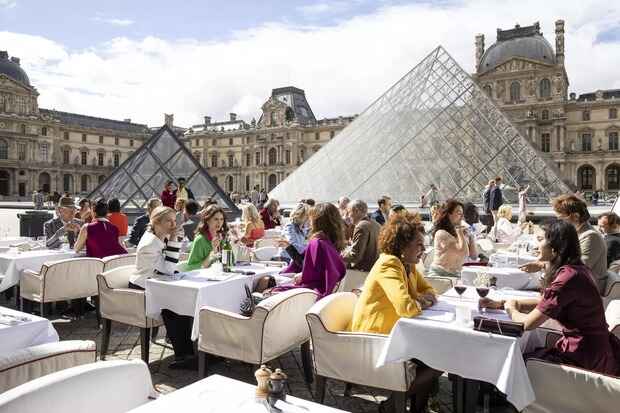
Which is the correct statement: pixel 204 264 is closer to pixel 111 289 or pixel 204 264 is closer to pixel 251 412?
pixel 111 289

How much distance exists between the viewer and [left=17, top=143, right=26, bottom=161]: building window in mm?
48250

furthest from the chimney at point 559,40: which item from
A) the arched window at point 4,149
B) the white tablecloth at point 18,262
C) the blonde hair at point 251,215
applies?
the arched window at point 4,149

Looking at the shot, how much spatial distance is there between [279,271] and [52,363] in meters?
2.49

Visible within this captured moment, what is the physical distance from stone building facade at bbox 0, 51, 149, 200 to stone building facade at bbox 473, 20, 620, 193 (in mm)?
44514

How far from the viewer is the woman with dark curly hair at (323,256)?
11.8 ft

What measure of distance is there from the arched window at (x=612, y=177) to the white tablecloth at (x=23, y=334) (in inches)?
1909

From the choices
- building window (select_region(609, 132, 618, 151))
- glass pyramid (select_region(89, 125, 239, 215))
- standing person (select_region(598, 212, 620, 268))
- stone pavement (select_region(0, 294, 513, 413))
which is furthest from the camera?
building window (select_region(609, 132, 618, 151))

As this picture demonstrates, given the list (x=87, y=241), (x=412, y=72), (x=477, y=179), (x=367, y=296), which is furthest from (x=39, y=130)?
(x=367, y=296)

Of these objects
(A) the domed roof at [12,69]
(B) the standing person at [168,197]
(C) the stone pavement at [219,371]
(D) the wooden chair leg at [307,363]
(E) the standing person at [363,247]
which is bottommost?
(C) the stone pavement at [219,371]

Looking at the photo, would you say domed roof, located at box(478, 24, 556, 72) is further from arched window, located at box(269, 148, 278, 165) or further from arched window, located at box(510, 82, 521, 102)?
arched window, located at box(269, 148, 278, 165)

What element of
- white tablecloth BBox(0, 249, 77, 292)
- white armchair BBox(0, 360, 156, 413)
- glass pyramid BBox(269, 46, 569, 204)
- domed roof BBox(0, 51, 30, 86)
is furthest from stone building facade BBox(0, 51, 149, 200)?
white armchair BBox(0, 360, 156, 413)

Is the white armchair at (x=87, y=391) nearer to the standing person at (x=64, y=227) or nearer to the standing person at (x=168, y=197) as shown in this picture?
the standing person at (x=64, y=227)

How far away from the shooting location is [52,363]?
1.91 m

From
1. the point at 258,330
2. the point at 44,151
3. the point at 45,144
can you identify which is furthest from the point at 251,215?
the point at 45,144
